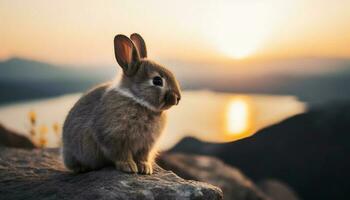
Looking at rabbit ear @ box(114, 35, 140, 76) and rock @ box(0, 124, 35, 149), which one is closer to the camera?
rabbit ear @ box(114, 35, 140, 76)

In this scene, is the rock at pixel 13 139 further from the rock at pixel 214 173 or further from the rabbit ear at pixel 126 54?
the rabbit ear at pixel 126 54

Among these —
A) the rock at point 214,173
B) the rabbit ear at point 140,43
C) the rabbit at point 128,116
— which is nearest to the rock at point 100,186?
the rabbit at point 128,116

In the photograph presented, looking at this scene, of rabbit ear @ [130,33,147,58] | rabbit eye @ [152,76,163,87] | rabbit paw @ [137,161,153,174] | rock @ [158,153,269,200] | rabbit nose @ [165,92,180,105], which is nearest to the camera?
rabbit nose @ [165,92,180,105]

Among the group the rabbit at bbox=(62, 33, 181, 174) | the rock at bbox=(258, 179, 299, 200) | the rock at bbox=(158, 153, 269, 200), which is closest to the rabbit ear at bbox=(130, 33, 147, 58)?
the rabbit at bbox=(62, 33, 181, 174)

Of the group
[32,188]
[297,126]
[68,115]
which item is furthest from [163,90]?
[297,126]

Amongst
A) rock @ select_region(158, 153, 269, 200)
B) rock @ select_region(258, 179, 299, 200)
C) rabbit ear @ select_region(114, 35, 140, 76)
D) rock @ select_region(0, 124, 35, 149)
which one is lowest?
rock @ select_region(258, 179, 299, 200)

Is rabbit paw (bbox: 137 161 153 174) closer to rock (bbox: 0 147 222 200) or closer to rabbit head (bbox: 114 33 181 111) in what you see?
rock (bbox: 0 147 222 200)
